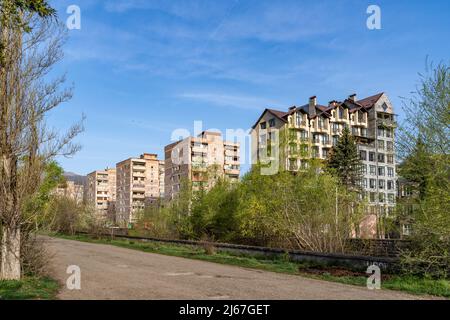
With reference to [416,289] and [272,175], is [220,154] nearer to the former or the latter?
[272,175]

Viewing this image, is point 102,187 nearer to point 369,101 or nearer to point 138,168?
point 138,168

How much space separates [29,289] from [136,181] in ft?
380

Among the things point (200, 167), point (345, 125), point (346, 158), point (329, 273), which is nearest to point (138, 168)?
point (345, 125)

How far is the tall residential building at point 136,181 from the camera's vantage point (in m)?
124

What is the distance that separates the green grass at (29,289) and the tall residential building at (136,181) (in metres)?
110

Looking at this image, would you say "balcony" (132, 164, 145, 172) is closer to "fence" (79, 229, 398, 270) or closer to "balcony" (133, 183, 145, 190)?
"balcony" (133, 183, 145, 190)

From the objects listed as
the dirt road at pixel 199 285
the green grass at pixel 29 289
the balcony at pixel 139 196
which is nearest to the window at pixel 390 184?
the balcony at pixel 139 196

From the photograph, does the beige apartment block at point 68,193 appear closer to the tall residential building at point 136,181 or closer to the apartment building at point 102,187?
the tall residential building at point 136,181

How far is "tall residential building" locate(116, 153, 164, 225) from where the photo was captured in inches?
4902

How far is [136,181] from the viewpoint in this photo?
125500 mm
